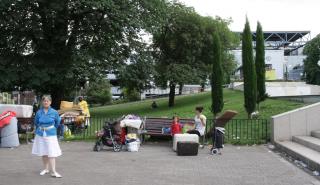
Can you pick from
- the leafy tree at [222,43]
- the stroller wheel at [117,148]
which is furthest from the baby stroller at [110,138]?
the leafy tree at [222,43]

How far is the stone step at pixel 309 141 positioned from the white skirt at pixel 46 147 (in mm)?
6904

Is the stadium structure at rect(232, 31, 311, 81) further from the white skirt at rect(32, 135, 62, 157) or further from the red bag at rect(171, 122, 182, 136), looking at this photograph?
the white skirt at rect(32, 135, 62, 157)

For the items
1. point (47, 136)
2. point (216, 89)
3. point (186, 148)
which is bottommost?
point (186, 148)

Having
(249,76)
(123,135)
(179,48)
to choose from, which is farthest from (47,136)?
(179,48)

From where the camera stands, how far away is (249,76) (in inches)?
914

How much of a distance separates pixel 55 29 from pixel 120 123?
52.7ft

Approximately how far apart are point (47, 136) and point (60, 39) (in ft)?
64.1

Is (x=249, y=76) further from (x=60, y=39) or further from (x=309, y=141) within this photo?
(x=60, y=39)

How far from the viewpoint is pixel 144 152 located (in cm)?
1541

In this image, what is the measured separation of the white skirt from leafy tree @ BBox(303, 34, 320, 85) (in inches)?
2556

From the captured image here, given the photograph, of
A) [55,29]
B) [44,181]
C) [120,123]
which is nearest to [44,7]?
[55,29]

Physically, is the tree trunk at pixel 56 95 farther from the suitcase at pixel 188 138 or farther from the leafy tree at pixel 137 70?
the suitcase at pixel 188 138

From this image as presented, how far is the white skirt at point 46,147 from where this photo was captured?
35.3 feet

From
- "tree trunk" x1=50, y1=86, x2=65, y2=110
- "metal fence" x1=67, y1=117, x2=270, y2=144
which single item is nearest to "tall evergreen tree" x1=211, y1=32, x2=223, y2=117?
"metal fence" x1=67, y1=117, x2=270, y2=144
